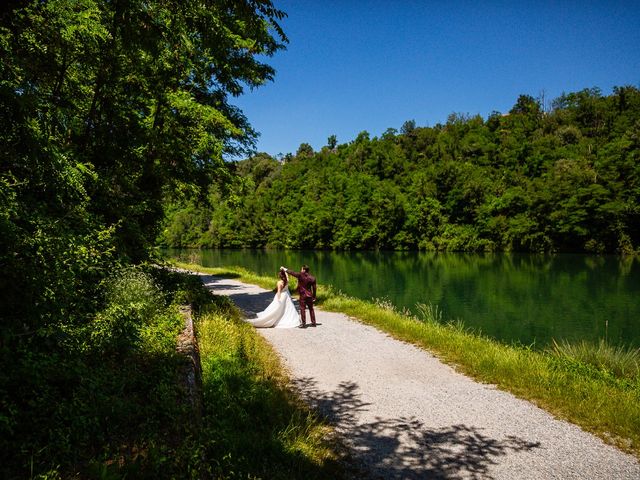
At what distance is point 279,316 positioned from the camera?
511 inches

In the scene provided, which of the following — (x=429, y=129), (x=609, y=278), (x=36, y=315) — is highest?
(x=429, y=129)

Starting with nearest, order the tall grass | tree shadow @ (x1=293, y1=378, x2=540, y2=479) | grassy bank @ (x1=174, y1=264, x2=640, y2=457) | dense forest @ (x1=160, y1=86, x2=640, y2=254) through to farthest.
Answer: tree shadow @ (x1=293, y1=378, x2=540, y2=479) < grassy bank @ (x1=174, y1=264, x2=640, y2=457) < the tall grass < dense forest @ (x1=160, y1=86, x2=640, y2=254)

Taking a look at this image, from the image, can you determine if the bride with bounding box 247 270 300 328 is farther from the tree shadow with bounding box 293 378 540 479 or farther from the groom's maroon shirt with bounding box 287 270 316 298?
the tree shadow with bounding box 293 378 540 479

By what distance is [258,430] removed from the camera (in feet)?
17.9

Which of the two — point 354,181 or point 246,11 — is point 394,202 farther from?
point 246,11

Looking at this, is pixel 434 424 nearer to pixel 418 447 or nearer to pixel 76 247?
pixel 418 447

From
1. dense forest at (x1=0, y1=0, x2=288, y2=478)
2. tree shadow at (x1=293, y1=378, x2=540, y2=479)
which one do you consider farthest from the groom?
tree shadow at (x1=293, y1=378, x2=540, y2=479)

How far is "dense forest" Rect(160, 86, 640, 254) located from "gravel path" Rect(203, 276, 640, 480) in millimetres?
35031

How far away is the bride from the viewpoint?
12.8m

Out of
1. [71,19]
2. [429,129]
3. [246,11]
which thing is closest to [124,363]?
[246,11]

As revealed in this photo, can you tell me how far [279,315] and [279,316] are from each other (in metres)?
0.04

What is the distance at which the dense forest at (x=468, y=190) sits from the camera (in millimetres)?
60062

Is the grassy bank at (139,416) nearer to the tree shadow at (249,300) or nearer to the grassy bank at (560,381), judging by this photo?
the grassy bank at (560,381)

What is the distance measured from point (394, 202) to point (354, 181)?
19.7 metres
